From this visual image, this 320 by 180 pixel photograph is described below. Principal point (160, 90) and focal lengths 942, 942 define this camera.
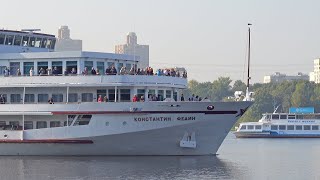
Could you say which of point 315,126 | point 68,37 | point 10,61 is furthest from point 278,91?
point 10,61

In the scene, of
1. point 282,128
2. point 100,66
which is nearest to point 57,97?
point 100,66

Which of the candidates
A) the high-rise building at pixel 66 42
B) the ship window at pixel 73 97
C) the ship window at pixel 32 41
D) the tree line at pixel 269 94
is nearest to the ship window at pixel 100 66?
the ship window at pixel 73 97

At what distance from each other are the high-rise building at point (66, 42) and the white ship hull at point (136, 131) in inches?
711

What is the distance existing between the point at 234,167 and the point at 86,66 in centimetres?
962

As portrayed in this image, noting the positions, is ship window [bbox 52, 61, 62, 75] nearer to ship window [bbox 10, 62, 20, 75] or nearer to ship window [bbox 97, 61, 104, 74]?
ship window [bbox 97, 61, 104, 74]

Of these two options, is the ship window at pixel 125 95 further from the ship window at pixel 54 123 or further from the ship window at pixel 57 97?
the ship window at pixel 54 123

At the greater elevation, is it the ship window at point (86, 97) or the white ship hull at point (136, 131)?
the ship window at point (86, 97)

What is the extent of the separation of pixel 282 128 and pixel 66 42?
39365 millimetres

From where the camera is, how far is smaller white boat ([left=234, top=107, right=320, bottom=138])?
10477 cm

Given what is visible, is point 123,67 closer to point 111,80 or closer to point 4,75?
point 111,80

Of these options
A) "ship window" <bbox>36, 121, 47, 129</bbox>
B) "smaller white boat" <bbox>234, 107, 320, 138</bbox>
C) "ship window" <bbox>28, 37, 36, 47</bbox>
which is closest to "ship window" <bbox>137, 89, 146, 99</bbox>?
"ship window" <bbox>36, 121, 47, 129</bbox>

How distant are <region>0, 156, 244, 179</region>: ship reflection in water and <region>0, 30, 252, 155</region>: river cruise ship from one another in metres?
0.73

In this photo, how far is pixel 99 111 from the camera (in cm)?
4853

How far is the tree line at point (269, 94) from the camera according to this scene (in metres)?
141
